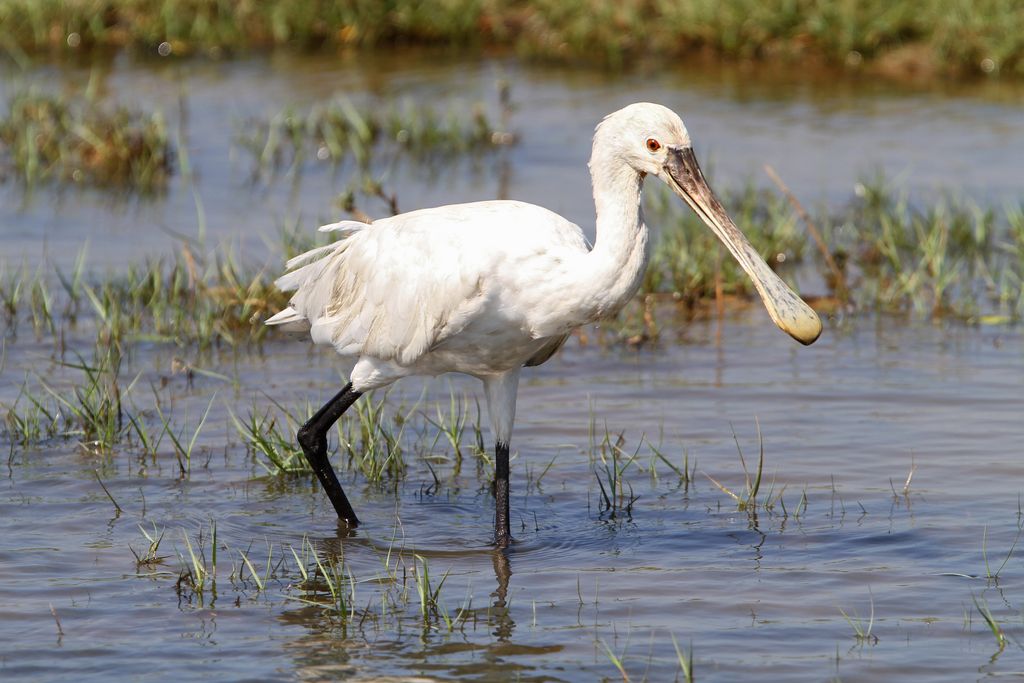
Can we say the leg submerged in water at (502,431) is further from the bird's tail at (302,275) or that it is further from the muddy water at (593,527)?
the bird's tail at (302,275)

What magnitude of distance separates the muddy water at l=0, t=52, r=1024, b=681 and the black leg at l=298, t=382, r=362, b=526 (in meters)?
0.13

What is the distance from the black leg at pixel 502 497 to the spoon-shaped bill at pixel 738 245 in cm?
116

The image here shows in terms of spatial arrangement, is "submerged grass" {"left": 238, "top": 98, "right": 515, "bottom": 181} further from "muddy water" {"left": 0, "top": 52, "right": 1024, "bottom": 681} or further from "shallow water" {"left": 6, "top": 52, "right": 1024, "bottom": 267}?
"muddy water" {"left": 0, "top": 52, "right": 1024, "bottom": 681}

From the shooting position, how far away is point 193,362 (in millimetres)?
8102

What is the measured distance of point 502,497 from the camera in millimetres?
5996

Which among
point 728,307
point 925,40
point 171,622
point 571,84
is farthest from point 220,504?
point 925,40

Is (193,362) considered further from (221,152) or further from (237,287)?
(221,152)

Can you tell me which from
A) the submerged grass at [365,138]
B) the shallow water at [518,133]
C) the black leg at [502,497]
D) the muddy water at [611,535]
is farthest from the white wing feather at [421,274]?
the submerged grass at [365,138]

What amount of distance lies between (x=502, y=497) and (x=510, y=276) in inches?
39.5

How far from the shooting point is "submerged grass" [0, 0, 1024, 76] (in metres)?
15.0

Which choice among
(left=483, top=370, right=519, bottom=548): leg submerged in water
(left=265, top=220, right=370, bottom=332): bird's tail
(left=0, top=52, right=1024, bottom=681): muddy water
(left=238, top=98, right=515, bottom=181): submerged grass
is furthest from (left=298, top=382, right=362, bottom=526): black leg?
(left=238, top=98, right=515, bottom=181): submerged grass

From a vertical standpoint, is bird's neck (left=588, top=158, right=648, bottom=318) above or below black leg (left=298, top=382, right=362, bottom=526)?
above

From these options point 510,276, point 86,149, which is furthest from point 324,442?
point 86,149

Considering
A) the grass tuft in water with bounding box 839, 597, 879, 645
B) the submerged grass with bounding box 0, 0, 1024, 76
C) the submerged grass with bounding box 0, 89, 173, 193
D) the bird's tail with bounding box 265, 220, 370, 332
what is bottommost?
the grass tuft in water with bounding box 839, 597, 879, 645
